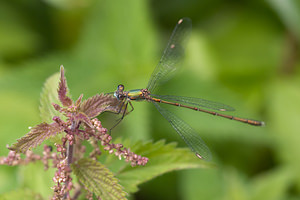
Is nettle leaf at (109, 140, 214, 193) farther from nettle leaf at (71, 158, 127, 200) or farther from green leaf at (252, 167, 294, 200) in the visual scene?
green leaf at (252, 167, 294, 200)

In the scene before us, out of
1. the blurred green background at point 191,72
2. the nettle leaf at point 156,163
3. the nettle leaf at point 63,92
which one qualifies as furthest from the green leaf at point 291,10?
the nettle leaf at point 63,92

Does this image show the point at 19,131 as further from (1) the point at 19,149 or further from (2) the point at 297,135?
(2) the point at 297,135

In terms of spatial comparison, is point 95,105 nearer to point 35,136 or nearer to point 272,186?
point 35,136

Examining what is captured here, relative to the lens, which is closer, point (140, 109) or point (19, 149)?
point (19, 149)

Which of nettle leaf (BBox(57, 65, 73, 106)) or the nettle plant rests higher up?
nettle leaf (BBox(57, 65, 73, 106))

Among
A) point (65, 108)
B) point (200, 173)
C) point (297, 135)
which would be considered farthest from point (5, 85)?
point (297, 135)

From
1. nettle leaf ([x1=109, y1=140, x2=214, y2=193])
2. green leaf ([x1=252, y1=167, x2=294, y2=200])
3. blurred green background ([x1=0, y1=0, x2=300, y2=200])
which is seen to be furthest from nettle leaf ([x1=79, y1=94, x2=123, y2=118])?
green leaf ([x1=252, y1=167, x2=294, y2=200])

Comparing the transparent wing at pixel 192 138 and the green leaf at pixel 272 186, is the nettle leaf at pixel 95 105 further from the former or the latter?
the green leaf at pixel 272 186
